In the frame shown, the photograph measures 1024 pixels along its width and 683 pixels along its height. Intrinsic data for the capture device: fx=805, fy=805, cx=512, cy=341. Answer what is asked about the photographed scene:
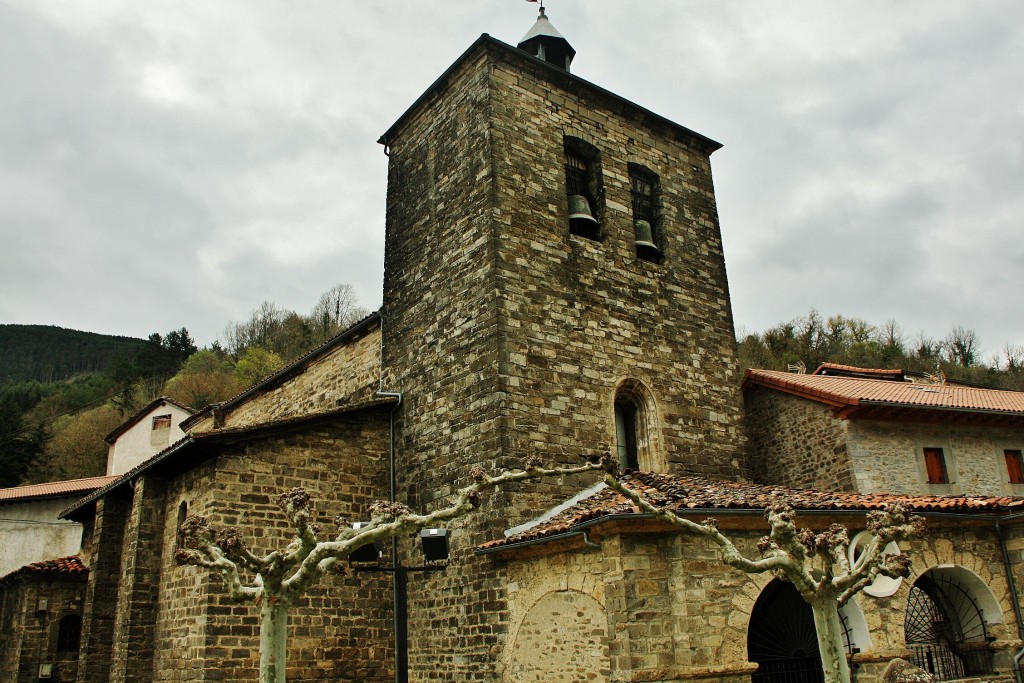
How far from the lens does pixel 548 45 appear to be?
15461 millimetres

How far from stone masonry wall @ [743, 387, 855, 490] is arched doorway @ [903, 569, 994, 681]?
2.37 m

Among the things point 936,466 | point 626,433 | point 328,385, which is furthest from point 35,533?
point 936,466

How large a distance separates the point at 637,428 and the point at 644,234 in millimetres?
3620

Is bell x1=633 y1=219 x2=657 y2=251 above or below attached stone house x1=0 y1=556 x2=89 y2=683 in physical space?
above

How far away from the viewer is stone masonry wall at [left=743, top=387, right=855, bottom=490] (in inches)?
554

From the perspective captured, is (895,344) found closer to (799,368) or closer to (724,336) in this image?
(799,368)

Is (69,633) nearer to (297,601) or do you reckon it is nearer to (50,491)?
(297,601)

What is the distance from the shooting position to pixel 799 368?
2084 cm

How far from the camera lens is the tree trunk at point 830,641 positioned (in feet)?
20.3

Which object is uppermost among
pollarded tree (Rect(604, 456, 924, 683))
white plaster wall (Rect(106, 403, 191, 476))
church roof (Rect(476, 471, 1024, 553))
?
white plaster wall (Rect(106, 403, 191, 476))

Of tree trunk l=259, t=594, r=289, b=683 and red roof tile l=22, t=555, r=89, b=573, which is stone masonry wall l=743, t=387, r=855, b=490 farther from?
red roof tile l=22, t=555, r=89, b=573

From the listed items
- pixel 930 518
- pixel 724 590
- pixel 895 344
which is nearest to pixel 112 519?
pixel 724 590

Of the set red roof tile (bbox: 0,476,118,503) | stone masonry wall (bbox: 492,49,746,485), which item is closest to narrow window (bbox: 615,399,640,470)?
stone masonry wall (bbox: 492,49,746,485)

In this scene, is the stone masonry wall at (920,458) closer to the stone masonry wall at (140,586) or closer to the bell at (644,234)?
the bell at (644,234)
